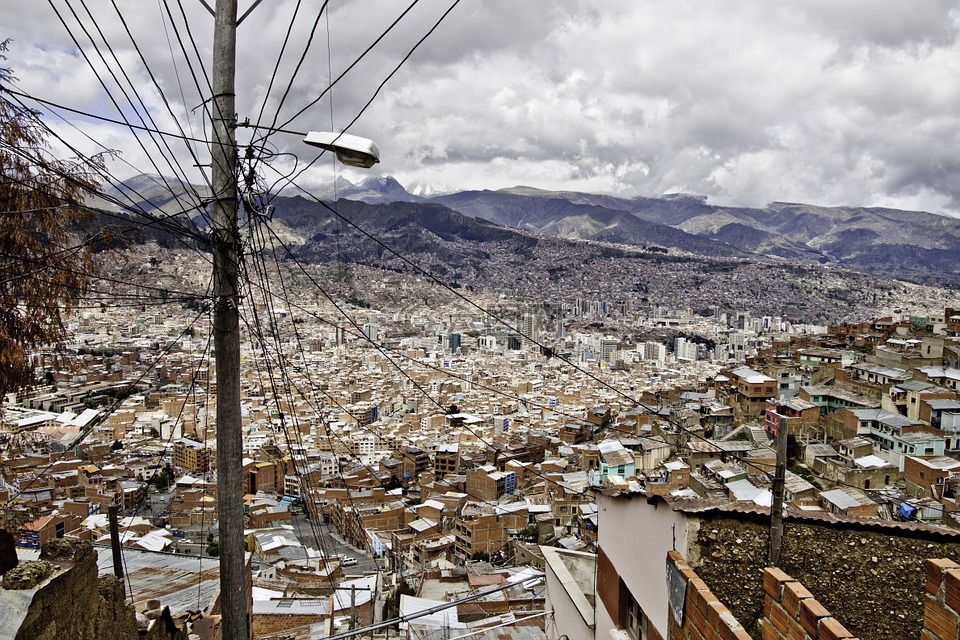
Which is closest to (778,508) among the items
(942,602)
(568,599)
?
(942,602)

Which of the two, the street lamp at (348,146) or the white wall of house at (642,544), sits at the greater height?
the street lamp at (348,146)

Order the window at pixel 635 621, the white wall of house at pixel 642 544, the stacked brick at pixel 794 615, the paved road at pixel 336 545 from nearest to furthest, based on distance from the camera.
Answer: the stacked brick at pixel 794 615 → the white wall of house at pixel 642 544 → the window at pixel 635 621 → the paved road at pixel 336 545

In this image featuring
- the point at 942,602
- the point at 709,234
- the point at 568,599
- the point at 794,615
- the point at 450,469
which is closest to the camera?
the point at 942,602

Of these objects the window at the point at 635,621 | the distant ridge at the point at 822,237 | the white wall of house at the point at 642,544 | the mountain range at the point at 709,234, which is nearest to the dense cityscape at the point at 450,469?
the white wall of house at the point at 642,544

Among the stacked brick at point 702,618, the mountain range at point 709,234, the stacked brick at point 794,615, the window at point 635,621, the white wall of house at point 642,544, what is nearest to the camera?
the stacked brick at point 794,615

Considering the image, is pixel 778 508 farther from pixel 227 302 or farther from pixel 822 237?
pixel 822 237

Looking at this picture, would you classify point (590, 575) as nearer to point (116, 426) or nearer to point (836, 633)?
point (836, 633)

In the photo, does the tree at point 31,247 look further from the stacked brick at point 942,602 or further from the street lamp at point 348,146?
the stacked brick at point 942,602
